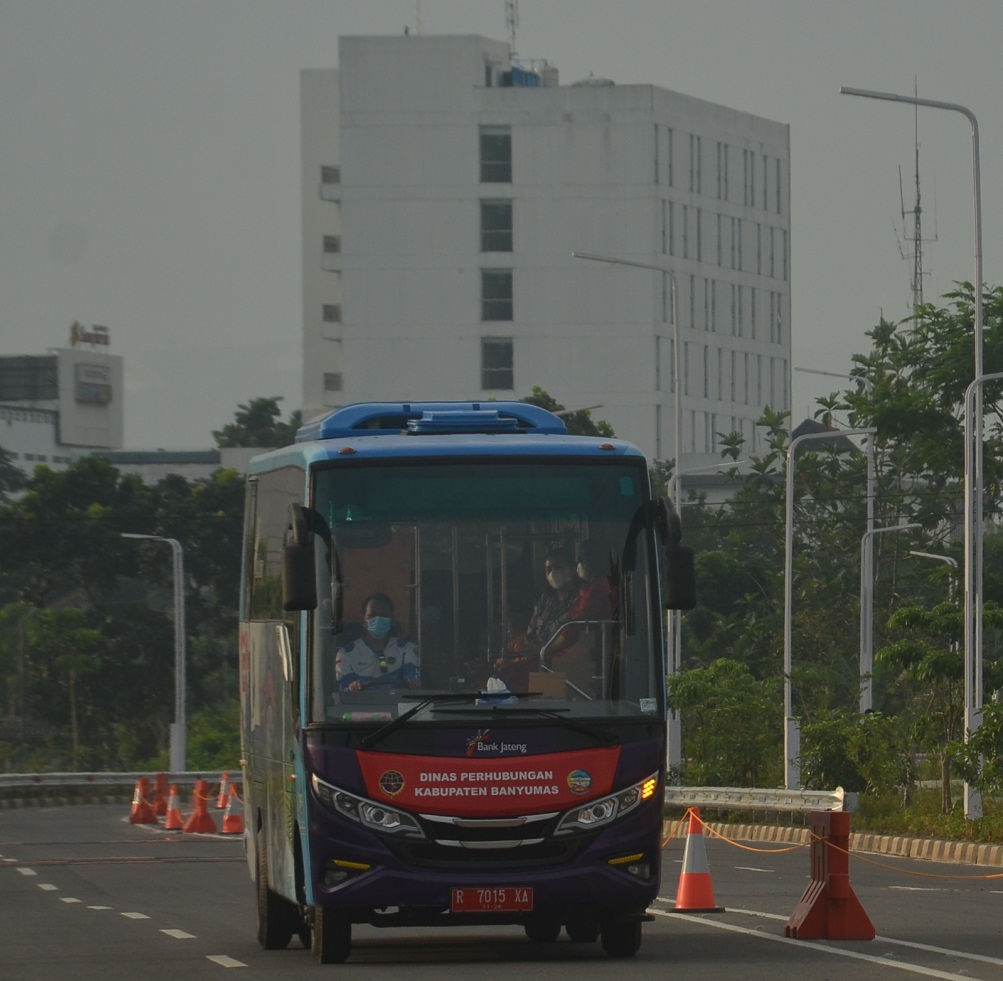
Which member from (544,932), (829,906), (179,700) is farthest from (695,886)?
(179,700)

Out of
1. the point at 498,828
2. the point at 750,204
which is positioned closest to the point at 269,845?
the point at 498,828

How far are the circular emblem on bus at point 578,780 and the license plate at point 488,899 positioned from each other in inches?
23.2

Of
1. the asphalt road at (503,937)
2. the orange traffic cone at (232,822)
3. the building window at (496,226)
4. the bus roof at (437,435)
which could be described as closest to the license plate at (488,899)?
the asphalt road at (503,937)

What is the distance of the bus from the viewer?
13469mm

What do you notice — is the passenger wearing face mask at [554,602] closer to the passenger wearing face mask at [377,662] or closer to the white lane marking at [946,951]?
the passenger wearing face mask at [377,662]

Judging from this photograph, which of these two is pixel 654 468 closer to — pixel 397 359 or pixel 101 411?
pixel 397 359

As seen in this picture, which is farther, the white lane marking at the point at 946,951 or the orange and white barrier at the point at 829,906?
the orange and white barrier at the point at 829,906

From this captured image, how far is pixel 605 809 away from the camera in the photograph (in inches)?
538

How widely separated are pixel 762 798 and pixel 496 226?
77.2 m

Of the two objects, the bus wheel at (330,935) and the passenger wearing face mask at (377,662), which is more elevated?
the passenger wearing face mask at (377,662)

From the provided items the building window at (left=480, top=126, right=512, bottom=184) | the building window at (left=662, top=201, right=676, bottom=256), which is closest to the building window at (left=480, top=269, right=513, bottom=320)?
the building window at (left=480, top=126, right=512, bottom=184)

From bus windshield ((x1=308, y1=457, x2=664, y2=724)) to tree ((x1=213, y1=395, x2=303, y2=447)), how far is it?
93.3 meters

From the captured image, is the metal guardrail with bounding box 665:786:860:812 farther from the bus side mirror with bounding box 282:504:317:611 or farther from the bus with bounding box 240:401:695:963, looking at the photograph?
the bus side mirror with bounding box 282:504:317:611

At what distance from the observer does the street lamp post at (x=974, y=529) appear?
30375mm
